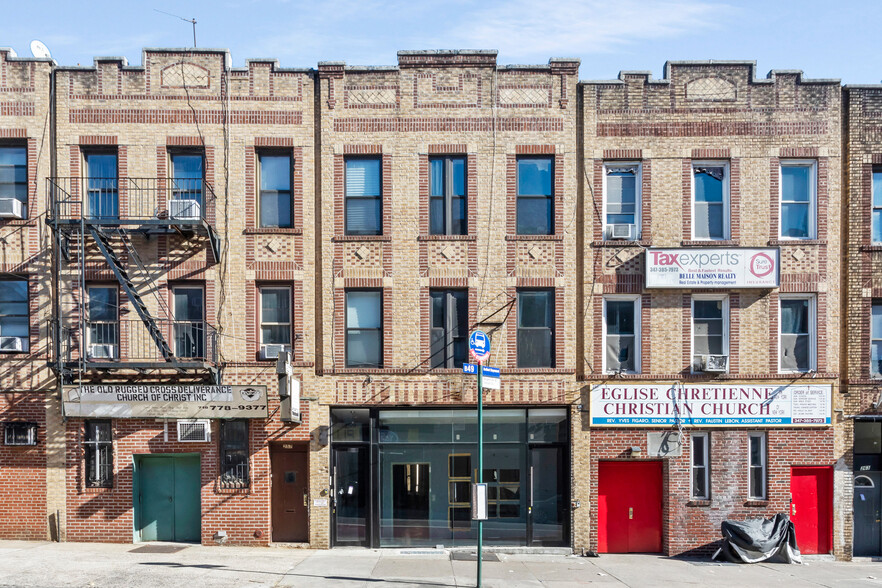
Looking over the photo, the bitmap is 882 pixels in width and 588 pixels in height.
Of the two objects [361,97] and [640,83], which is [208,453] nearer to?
[361,97]

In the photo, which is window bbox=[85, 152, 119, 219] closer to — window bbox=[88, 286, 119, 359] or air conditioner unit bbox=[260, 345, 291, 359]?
window bbox=[88, 286, 119, 359]

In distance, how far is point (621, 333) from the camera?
17.7m

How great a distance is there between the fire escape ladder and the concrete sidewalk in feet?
14.4

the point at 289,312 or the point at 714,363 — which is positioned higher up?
the point at 289,312

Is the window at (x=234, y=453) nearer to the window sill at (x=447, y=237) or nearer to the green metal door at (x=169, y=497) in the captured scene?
the green metal door at (x=169, y=497)

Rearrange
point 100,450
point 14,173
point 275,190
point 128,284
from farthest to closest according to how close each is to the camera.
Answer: point 275,190
point 14,173
point 100,450
point 128,284

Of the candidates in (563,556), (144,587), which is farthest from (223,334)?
(563,556)

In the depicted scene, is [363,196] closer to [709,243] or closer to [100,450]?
[709,243]

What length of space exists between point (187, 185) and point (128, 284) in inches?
107

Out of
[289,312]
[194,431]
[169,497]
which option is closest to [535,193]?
[289,312]

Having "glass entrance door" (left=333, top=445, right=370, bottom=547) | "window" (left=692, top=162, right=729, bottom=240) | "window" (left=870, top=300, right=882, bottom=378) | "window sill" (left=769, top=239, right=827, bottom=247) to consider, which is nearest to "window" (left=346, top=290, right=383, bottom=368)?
"glass entrance door" (left=333, top=445, right=370, bottom=547)

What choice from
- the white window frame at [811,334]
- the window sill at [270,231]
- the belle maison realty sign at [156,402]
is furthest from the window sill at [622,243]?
the belle maison realty sign at [156,402]

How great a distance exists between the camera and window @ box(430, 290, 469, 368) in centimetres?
1742

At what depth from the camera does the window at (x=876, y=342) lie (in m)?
17.5
